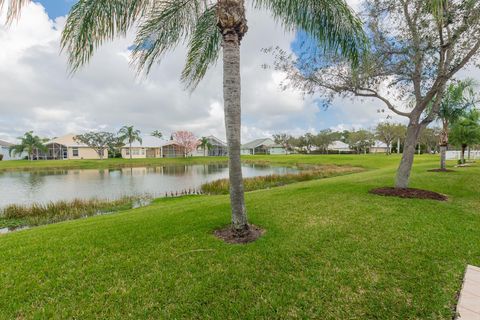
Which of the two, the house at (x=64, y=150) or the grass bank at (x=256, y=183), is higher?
the house at (x=64, y=150)

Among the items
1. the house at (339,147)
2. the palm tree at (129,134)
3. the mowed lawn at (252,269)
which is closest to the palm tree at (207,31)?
the mowed lawn at (252,269)

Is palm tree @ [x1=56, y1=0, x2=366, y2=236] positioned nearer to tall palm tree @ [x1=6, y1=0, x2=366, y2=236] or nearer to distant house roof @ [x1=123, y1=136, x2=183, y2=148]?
tall palm tree @ [x1=6, y1=0, x2=366, y2=236]

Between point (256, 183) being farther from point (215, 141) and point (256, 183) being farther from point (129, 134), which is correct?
point (215, 141)

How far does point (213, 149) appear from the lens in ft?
246

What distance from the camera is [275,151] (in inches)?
3654

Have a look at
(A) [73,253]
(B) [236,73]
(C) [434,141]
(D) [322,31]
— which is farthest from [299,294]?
(C) [434,141]

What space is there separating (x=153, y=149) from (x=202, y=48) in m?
60.3

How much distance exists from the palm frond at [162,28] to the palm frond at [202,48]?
314mm

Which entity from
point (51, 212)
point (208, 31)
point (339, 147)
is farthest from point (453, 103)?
point (339, 147)

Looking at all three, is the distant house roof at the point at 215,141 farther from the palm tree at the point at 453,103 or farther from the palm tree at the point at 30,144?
the palm tree at the point at 453,103

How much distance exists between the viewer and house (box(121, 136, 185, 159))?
5956cm

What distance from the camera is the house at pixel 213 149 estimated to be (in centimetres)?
7288

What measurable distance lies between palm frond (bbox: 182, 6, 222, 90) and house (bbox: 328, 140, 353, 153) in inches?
3252

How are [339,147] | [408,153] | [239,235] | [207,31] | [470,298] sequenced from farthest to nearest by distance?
[339,147]
[408,153]
[207,31]
[239,235]
[470,298]
